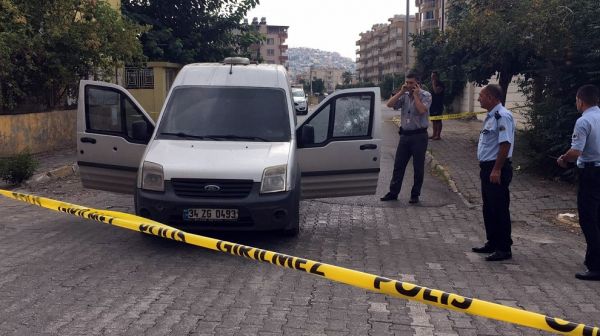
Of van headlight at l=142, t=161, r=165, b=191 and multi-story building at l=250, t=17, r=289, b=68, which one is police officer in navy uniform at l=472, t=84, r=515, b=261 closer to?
van headlight at l=142, t=161, r=165, b=191

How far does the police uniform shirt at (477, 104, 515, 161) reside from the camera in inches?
239

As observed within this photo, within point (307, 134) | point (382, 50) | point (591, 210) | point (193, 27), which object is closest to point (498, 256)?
point (591, 210)

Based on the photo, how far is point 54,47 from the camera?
14.2m

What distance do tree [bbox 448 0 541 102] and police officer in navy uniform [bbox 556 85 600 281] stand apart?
642 cm

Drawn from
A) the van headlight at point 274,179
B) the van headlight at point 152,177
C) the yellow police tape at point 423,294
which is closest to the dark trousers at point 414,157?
the van headlight at point 274,179

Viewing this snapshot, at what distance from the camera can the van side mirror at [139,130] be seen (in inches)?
293

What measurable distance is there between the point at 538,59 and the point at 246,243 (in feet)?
28.4

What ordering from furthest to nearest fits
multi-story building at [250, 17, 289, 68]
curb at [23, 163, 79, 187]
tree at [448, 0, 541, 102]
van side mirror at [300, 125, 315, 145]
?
1. multi-story building at [250, 17, 289, 68]
2. tree at [448, 0, 541, 102]
3. curb at [23, 163, 79, 187]
4. van side mirror at [300, 125, 315, 145]

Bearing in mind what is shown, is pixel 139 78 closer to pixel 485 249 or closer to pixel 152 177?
pixel 152 177

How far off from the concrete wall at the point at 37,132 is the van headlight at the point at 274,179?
8514 millimetres

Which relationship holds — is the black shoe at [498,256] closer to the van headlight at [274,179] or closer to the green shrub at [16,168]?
the van headlight at [274,179]

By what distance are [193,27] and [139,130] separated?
19.3 meters

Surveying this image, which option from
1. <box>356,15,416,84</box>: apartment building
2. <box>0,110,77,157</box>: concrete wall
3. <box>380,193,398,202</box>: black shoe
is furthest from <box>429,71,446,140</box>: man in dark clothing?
<box>356,15,416,84</box>: apartment building

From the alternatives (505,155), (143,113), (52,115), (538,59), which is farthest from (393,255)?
(52,115)
